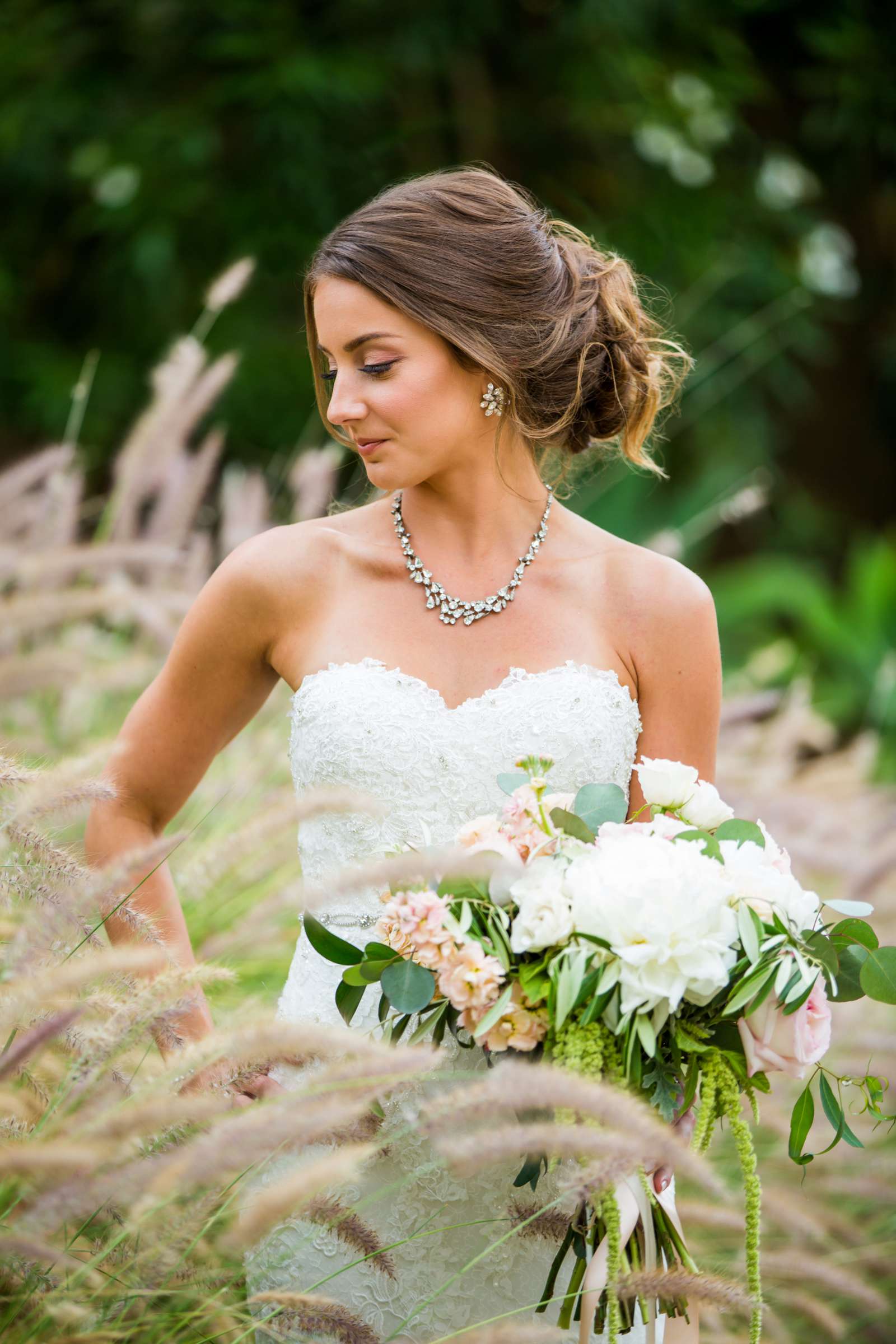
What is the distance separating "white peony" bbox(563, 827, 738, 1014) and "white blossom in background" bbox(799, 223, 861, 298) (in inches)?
325

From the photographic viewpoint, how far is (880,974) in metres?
1.82

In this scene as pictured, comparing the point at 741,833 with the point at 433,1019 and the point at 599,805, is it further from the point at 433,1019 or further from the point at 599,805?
the point at 433,1019

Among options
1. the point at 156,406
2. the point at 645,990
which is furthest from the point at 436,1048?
the point at 156,406

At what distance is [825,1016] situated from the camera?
1.82 meters

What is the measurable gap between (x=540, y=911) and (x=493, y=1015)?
6.1 inches

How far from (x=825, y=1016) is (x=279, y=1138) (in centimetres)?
81

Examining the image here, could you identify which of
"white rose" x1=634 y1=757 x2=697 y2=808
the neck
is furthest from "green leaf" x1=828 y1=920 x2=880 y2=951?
the neck

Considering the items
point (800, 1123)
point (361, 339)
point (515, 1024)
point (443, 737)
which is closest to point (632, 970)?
point (515, 1024)

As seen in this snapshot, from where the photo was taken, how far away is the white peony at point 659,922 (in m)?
1.72

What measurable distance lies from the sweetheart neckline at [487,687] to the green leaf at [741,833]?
0.54 meters

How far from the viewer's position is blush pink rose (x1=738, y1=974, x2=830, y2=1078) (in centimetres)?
177

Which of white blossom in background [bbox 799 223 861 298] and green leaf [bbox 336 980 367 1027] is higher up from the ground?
green leaf [bbox 336 980 367 1027]

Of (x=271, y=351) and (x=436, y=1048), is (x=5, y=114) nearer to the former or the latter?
(x=271, y=351)

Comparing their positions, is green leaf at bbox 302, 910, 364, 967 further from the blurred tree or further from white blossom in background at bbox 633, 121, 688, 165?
white blossom in background at bbox 633, 121, 688, 165
